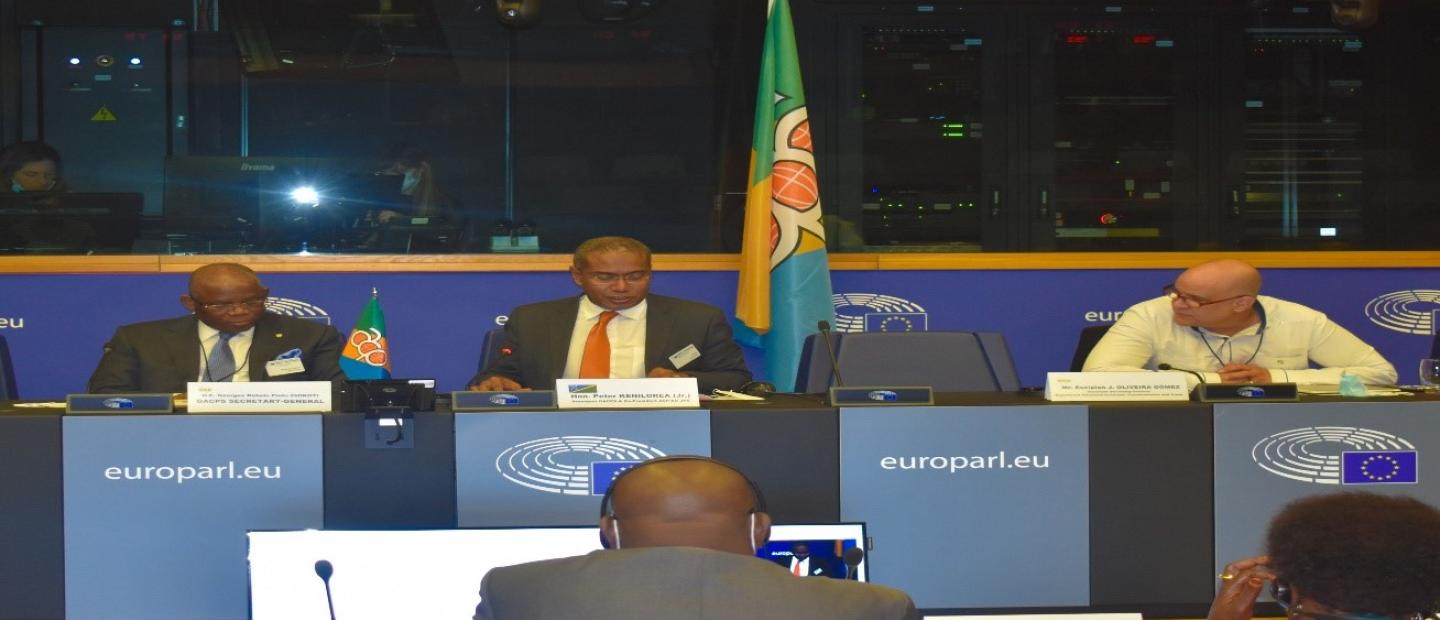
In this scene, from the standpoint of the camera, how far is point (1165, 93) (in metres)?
8.27

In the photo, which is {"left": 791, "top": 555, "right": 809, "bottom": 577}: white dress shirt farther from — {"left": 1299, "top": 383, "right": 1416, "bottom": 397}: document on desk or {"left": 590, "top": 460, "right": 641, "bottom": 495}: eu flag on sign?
{"left": 1299, "top": 383, "right": 1416, "bottom": 397}: document on desk

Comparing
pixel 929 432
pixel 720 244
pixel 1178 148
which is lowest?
pixel 929 432

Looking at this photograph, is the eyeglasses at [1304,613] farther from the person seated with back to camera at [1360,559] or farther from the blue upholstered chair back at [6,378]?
the blue upholstered chair back at [6,378]

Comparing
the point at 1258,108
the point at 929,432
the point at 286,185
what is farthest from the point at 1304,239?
the point at 929,432

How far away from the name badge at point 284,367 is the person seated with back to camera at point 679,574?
8.44 ft

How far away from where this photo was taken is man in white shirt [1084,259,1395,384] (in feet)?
14.2

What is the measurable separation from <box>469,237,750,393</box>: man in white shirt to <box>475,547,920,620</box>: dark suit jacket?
269cm

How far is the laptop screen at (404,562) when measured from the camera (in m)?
2.59

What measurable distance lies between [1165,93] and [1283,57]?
670 mm

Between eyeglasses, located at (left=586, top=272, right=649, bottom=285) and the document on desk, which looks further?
eyeglasses, located at (left=586, top=272, right=649, bottom=285)

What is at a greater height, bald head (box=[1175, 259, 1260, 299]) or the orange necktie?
bald head (box=[1175, 259, 1260, 299])

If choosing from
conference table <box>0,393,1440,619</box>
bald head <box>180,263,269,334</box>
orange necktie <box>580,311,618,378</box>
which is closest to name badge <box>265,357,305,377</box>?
bald head <box>180,263,269,334</box>

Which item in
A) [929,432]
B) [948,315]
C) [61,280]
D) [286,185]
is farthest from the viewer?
[286,185]

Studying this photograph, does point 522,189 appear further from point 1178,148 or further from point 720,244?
point 1178,148
